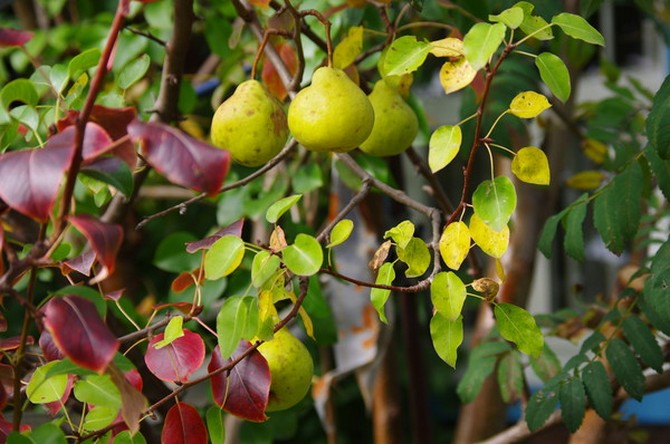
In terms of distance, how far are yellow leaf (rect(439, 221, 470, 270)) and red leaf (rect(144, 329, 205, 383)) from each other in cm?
22

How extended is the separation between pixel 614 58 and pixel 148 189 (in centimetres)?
189

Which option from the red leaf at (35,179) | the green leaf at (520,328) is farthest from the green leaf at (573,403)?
the red leaf at (35,179)

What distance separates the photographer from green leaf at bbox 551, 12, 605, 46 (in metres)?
0.72

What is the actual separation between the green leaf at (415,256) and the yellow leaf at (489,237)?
50mm

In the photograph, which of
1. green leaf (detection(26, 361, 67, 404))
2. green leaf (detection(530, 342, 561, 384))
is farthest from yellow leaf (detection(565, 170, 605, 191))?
green leaf (detection(26, 361, 67, 404))

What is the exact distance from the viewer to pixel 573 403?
101 cm

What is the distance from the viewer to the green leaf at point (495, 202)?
719mm

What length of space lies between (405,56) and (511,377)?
2.11ft

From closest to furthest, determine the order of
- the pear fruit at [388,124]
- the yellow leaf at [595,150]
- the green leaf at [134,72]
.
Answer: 1. the pear fruit at [388,124]
2. the green leaf at [134,72]
3. the yellow leaf at [595,150]

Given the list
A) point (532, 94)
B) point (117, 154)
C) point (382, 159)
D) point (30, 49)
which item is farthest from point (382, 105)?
point (30, 49)

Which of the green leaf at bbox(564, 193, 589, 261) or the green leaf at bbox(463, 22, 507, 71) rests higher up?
the green leaf at bbox(463, 22, 507, 71)

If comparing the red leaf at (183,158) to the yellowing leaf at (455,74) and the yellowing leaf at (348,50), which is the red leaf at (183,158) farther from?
the yellowing leaf at (348,50)

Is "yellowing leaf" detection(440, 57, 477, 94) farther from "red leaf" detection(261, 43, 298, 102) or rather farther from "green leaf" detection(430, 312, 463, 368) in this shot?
"red leaf" detection(261, 43, 298, 102)

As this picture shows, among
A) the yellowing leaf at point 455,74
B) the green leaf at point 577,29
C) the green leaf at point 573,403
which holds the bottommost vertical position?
→ the green leaf at point 573,403
